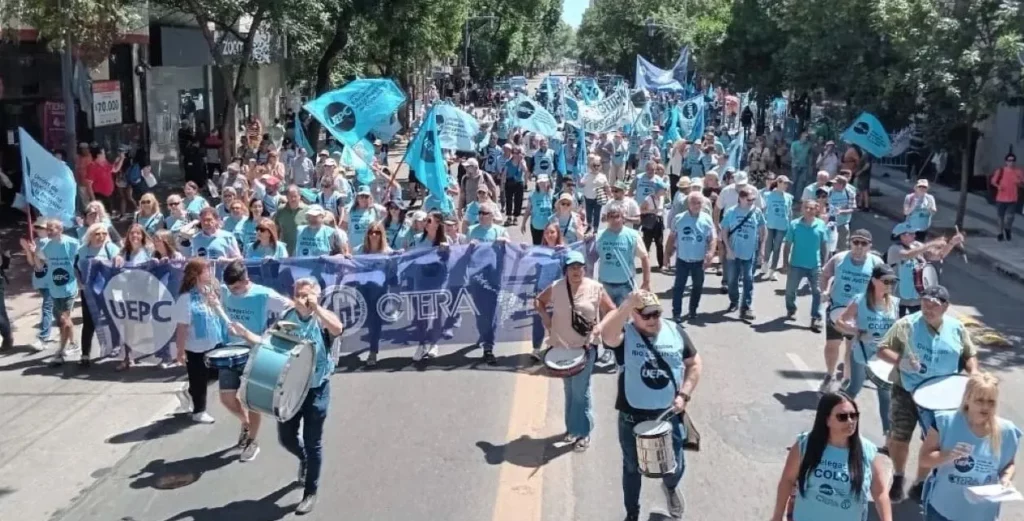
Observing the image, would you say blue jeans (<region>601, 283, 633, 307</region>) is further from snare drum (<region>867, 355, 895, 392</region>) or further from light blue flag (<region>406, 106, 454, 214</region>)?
light blue flag (<region>406, 106, 454, 214</region>)

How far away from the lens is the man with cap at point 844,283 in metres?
9.77

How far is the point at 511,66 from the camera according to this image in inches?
3273

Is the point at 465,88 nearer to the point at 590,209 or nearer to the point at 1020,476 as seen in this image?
the point at 590,209

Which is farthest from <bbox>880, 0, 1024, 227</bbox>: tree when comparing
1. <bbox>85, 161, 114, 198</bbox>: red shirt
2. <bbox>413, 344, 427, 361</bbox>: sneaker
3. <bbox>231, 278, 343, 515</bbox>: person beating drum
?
<bbox>231, 278, 343, 515</bbox>: person beating drum

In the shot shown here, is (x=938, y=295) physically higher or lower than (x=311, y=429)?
higher

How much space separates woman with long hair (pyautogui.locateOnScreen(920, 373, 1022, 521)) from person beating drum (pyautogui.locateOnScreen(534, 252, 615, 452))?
2.70 m

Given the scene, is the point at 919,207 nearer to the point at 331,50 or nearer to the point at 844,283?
the point at 844,283

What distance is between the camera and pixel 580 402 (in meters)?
8.32

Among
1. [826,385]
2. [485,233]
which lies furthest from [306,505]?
[826,385]

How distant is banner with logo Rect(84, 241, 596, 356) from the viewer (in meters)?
11.0

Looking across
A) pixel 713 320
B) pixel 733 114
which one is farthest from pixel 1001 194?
pixel 733 114

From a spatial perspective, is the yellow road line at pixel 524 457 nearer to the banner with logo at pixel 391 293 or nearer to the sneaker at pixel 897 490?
the banner with logo at pixel 391 293

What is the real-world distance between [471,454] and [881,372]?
300 centimetres

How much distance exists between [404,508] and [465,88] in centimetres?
6472
